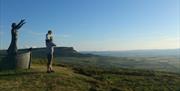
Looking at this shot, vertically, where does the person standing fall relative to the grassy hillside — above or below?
above

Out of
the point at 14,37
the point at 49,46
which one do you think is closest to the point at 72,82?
the point at 49,46

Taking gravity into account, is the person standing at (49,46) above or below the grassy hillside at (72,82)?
above

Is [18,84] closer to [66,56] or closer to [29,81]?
[29,81]

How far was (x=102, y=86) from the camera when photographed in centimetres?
2136

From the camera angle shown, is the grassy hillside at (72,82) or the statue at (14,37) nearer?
the grassy hillside at (72,82)

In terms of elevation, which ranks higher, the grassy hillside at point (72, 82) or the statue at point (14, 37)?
the statue at point (14, 37)

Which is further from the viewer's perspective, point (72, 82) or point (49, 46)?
point (49, 46)

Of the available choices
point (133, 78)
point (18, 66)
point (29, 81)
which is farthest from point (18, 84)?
point (133, 78)

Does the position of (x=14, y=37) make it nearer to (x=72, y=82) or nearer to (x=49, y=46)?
(x=49, y=46)

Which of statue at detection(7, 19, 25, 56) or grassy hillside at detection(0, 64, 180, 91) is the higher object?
statue at detection(7, 19, 25, 56)

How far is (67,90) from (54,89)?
2.39 ft

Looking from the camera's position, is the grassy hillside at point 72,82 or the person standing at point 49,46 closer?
the grassy hillside at point 72,82

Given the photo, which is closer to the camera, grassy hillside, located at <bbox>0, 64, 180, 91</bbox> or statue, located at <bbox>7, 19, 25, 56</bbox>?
grassy hillside, located at <bbox>0, 64, 180, 91</bbox>

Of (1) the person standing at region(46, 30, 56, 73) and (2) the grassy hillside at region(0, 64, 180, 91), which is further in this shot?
(1) the person standing at region(46, 30, 56, 73)
